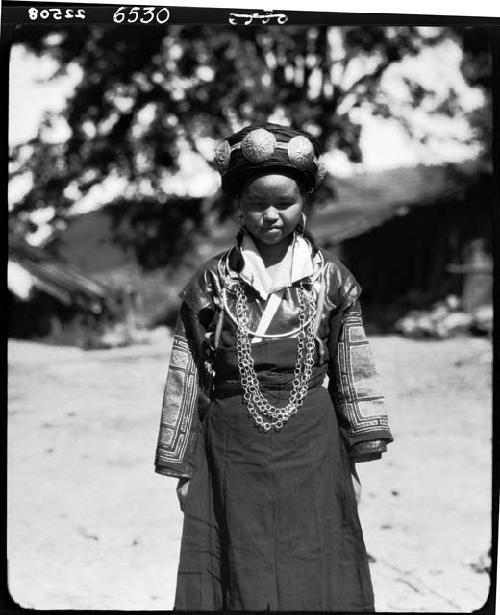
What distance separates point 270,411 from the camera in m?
2.76

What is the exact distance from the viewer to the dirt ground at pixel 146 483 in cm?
405

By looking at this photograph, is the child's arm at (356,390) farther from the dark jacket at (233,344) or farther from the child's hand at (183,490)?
the child's hand at (183,490)

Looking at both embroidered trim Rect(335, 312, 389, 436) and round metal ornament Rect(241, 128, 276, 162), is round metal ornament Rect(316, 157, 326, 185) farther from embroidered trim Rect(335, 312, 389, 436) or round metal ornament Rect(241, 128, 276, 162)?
embroidered trim Rect(335, 312, 389, 436)

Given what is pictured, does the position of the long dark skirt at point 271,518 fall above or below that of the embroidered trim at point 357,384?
below

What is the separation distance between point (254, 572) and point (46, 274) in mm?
6598

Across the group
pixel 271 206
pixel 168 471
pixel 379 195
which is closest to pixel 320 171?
pixel 271 206

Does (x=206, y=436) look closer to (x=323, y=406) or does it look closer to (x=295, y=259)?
(x=323, y=406)

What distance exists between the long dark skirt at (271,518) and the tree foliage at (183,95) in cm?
463

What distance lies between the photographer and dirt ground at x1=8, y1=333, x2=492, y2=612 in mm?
4047

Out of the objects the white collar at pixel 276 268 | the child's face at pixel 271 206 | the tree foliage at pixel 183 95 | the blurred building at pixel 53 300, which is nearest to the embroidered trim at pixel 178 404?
the white collar at pixel 276 268

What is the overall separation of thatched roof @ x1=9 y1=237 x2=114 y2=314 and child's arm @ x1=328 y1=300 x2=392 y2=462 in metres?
6.15

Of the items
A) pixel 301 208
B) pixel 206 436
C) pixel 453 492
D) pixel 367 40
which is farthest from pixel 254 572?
pixel 367 40

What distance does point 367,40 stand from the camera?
6758mm

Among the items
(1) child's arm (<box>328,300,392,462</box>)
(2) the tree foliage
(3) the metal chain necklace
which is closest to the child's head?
(3) the metal chain necklace
